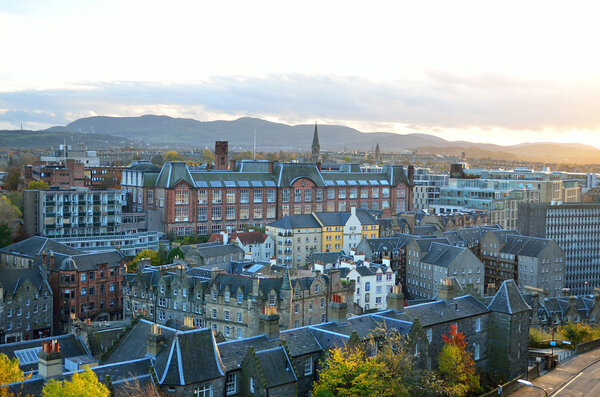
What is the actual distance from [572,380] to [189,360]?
140 ft

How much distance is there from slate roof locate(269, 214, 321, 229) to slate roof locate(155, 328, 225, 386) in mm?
83444

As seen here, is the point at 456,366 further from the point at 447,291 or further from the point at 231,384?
the point at 231,384

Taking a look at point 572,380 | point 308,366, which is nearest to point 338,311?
point 308,366

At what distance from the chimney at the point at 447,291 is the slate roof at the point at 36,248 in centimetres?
6468

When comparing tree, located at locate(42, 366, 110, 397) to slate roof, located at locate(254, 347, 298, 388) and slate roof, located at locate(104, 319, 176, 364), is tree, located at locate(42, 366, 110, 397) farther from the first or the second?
slate roof, located at locate(254, 347, 298, 388)

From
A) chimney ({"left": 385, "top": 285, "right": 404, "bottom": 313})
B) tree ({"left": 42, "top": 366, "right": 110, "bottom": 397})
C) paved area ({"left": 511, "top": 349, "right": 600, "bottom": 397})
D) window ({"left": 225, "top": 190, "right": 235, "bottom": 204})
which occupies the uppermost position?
window ({"left": 225, "top": 190, "right": 235, "bottom": 204})

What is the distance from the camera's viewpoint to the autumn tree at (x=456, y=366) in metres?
58.8

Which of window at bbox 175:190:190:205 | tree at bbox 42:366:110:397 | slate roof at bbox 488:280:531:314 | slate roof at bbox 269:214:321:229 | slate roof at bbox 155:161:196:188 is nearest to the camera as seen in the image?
tree at bbox 42:366:110:397

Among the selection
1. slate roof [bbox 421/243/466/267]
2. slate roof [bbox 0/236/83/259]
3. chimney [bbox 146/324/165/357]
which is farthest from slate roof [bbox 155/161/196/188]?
chimney [bbox 146/324/165/357]

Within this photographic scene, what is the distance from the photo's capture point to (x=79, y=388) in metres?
39.3

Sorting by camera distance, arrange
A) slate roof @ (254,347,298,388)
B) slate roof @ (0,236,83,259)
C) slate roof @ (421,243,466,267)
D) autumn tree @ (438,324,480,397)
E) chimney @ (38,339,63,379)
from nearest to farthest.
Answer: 1. chimney @ (38,339,63,379)
2. slate roof @ (254,347,298,388)
3. autumn tree @ (438,324,480,397)
4. slate roof @ (0,236,83,259)
5. slate roof @ (421,243,466,267)

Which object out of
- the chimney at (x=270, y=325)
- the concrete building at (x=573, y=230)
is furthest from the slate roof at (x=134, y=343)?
the concrete building at (x=573, y=230)

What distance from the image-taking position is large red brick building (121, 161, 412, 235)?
490ft

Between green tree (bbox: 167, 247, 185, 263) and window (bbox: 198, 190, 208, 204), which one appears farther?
window (bbox: 198, 190, 208, 204)
